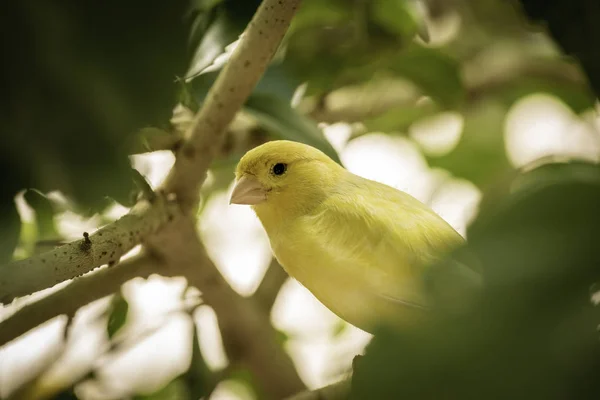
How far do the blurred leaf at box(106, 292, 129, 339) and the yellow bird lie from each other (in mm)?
393

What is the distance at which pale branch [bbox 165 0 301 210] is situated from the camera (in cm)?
69

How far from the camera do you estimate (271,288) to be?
4.81ft

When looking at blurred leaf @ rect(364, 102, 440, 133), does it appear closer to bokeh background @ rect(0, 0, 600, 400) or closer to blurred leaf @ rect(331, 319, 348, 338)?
bokeh background @ rect(0, 0, 600, 400)

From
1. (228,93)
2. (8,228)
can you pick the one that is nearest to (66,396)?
(228,93)

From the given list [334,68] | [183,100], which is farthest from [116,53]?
[334,68]

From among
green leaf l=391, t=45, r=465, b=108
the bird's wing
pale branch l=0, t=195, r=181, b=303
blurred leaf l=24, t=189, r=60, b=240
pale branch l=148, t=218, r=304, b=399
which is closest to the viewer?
pale branch l=0, t=195, r=181, b=303

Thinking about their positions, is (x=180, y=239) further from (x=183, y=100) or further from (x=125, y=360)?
(x=125, y=360)

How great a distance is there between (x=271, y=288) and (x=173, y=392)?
35 centimetres

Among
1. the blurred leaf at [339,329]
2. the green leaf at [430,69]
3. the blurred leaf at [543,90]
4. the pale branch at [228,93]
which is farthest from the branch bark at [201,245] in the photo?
the blurred leaf at [543,90]

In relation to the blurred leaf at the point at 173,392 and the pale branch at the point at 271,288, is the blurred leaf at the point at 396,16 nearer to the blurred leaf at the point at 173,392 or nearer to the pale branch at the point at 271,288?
the pale branch at the point at 271,288

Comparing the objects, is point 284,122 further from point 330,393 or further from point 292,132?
point 330,393

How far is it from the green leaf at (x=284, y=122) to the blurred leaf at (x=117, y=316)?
1.62 ft

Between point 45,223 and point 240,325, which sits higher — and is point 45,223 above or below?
above

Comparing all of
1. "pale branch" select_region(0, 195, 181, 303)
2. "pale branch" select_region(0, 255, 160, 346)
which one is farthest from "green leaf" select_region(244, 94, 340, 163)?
"pale branch" select_region(0, 255, 160, 346)
